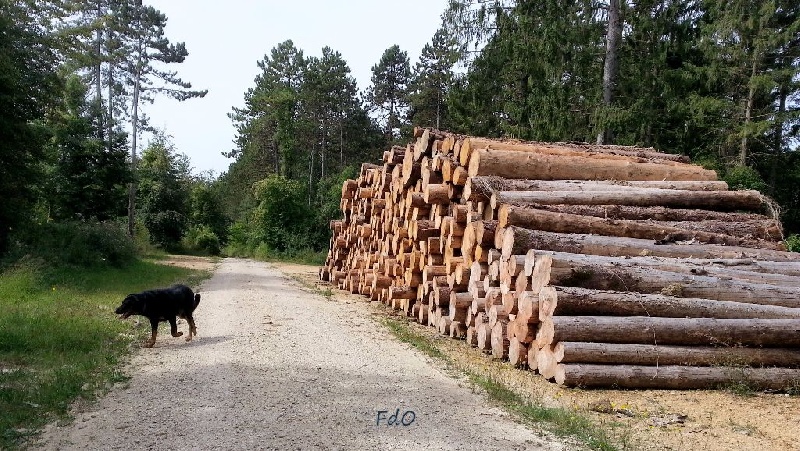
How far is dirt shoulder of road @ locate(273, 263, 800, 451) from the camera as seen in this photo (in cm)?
492

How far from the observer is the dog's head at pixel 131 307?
26.8 feet

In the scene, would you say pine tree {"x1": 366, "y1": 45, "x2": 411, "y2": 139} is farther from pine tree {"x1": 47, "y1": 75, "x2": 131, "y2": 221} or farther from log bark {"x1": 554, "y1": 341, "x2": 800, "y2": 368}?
log bark {"x1": 554, "y1": 341, "x2": 800, "y2": 368}

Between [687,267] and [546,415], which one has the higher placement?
[687,267]

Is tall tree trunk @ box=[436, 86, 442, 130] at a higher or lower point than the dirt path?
higher

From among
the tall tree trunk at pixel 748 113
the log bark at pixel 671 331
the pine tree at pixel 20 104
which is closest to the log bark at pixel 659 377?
the log bark at pixel 671 331

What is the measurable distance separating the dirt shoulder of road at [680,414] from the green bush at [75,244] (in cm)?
1315

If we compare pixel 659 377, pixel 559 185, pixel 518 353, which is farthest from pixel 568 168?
pixel 659 377

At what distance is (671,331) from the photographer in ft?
22.4

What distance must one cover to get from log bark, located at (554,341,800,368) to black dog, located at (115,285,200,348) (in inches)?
198

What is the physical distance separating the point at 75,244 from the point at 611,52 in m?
16.4

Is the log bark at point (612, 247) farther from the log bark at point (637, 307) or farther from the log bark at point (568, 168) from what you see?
the log bark at point (568, 168)

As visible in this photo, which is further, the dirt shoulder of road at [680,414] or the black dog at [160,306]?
the black dog at [160,306]

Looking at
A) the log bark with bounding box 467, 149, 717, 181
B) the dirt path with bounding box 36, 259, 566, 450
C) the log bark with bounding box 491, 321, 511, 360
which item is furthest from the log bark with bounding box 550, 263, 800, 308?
the log bark with bounding box 467, 149, 717, 181

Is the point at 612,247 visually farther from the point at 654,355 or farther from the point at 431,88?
the point at 431,88
